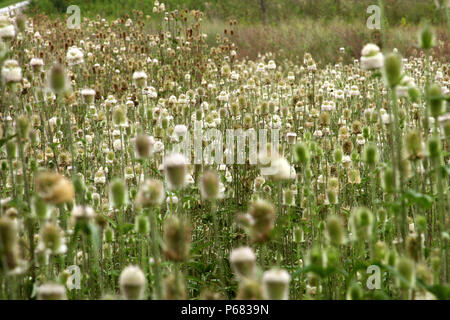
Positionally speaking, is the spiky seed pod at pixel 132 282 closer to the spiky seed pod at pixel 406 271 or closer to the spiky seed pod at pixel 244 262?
the spiky seed pod at pixel 244 262

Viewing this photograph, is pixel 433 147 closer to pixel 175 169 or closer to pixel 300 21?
pixel 175 169

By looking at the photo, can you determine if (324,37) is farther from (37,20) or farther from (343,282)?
(343,282)

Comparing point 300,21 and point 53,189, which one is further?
point 300,21

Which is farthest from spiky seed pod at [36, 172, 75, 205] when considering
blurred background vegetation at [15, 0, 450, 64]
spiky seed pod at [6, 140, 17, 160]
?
blurred background vegetation at [15, 0, 450, 64]

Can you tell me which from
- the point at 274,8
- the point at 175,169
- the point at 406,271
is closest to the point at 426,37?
the point at 406,271

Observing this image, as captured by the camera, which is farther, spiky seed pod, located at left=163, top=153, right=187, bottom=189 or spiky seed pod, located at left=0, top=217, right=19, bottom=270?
spiky seed pod, located at left=163, top=153, right=187, bottom=189

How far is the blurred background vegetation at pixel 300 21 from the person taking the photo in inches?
443

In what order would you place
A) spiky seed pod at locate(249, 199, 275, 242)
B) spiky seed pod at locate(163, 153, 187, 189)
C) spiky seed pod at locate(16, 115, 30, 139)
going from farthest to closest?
spiky seed pod at locate(16, 115, 30, 139) < spiky seed pod at locate(163, 153, 187, 189) < spiky seed pod at locate(249, 199, 275, 242)

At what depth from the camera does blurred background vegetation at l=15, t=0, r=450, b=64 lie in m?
11.3

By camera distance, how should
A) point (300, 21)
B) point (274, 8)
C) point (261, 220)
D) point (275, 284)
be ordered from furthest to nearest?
point (274, 8)
point (300, 21)
point (261, 220)
point (275, 284)

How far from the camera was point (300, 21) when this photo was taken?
15141 mm

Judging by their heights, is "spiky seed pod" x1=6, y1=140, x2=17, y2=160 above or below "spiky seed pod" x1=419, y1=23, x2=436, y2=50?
below

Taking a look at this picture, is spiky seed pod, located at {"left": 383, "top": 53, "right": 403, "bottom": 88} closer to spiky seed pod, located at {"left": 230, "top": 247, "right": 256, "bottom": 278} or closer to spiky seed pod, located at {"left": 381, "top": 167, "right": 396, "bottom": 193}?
spiky seed pod, located at {"left": 381, "top": 167, "right": 396, "bottom": 193}
